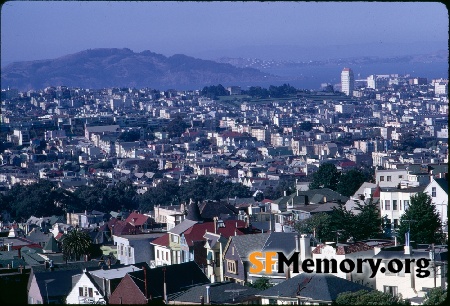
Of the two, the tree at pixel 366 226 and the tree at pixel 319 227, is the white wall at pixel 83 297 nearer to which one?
the tree at pixel 319 227

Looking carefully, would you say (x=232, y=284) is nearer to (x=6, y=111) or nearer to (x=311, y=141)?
(x=311, y=141)

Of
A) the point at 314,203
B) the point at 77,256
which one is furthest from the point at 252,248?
the point at 314,203

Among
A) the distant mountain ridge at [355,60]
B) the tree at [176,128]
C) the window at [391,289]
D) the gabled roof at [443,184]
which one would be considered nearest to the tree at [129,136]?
the tree at [176,128]

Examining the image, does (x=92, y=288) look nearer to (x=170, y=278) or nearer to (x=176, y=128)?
(x=170, y=278)

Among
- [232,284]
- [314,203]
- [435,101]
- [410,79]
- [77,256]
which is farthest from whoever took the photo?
[410,79]

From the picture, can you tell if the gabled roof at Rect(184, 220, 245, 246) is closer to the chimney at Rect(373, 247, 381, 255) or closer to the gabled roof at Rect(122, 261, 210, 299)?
the gabled roof at Rect(122, 261, 210, 299)

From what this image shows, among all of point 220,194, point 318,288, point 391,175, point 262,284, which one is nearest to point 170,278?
point 262,284
